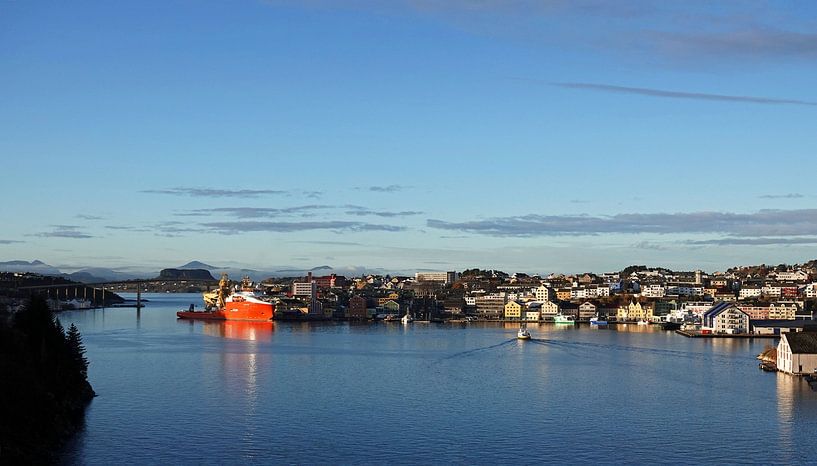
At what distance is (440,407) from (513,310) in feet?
117

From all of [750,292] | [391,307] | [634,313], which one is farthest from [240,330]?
[750,292]

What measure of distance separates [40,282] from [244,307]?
27993mm

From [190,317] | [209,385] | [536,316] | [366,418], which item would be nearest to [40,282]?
[190,317]

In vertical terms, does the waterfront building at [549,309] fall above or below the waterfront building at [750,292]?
below

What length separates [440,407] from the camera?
46.4 feet

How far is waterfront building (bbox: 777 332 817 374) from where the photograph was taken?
18.4 meters

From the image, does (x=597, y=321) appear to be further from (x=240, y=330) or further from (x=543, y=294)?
(x=240, y=330)

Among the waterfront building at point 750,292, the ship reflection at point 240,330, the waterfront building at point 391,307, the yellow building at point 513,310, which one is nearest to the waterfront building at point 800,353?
the ship reflection at point 240,330

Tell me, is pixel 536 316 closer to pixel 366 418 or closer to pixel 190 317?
pixel 190 317

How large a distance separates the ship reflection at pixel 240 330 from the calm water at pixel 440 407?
647cm

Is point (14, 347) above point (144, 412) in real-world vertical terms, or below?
above

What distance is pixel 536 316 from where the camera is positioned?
1889 inches

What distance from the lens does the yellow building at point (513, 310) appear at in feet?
161

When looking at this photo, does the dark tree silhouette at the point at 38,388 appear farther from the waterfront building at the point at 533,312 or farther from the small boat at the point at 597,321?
the waterfront building at the point at 533,312
